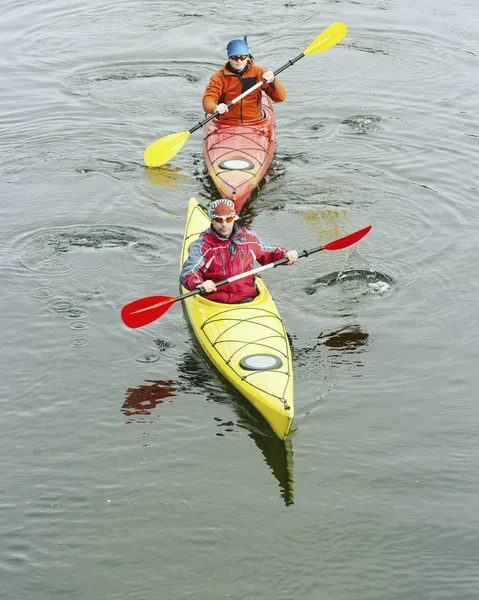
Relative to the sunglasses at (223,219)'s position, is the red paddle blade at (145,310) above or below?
below

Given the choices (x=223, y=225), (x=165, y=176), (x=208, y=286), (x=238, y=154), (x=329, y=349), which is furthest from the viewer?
(x=165, y=176)

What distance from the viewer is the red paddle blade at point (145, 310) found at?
778cm

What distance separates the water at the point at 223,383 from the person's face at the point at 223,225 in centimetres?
115

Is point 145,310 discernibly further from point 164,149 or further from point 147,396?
point 164,149

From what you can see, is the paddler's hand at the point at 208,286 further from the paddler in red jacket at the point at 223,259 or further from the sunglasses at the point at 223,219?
the sunglasses at the point at 223,219

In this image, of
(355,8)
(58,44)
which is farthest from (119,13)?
(355,8)

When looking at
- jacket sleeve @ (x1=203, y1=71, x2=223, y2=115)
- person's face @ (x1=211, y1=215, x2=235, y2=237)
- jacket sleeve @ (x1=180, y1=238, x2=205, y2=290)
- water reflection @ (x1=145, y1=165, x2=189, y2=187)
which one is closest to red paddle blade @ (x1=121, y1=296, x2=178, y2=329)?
jacket sleeve @ (x1=180, y1=238, x2=205, y2=290)

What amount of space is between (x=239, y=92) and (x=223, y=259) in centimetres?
413

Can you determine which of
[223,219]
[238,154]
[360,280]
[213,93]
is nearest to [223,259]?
[223,219]

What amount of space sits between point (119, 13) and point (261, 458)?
43.5 feet

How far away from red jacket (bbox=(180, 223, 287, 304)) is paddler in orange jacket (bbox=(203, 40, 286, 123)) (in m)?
3.55

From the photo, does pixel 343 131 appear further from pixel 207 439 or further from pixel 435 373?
pixel 207 439

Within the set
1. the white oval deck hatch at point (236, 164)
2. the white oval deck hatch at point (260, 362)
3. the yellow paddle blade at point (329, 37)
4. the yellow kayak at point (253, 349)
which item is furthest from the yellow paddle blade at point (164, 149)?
the white oval deck hatch at point (260, 362)

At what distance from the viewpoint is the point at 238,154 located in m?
10.9
